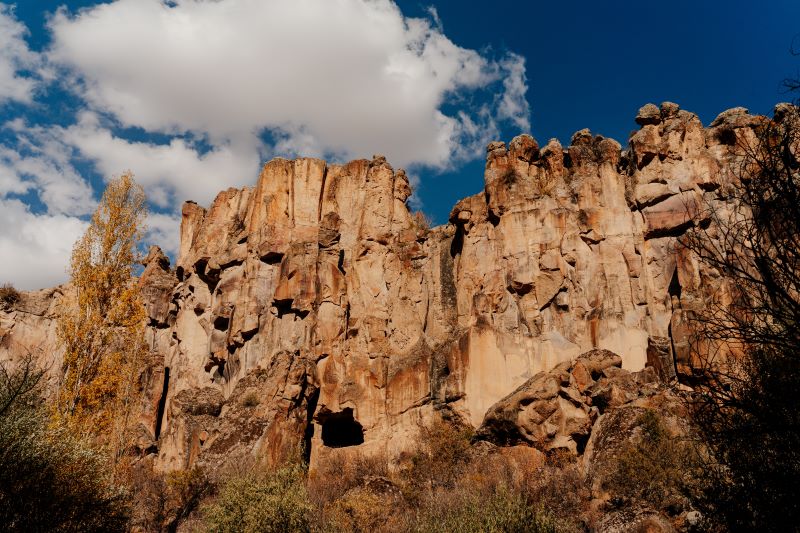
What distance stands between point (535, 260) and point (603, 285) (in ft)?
11.5

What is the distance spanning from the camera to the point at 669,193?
32188mm

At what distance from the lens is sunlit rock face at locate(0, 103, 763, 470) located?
100 feet

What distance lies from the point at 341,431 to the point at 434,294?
8788 millimetres

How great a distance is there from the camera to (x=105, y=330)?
64.6 ft

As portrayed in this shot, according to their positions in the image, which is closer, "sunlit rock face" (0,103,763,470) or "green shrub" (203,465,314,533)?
"green shrub" (203,465,314,533)

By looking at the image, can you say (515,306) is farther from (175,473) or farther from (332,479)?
(175,473)

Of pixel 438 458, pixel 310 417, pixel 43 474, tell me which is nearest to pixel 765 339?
pixel 43 474

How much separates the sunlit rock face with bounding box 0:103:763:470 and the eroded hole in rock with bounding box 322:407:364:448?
0.29ft

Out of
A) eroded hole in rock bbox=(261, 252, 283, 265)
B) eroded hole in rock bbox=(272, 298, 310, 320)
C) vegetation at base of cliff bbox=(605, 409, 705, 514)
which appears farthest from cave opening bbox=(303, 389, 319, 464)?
vegetation at base of cliff bbox=(605, 409, 705, 514)

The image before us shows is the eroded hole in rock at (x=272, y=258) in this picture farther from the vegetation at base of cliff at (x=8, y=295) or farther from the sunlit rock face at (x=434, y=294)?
the vegetation at base of cliff at (x=8, y=295)

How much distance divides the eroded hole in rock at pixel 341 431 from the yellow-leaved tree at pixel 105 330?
12810 millimetres

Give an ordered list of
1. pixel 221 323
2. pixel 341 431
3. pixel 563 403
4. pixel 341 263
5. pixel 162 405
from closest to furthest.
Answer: pixel 563 403 < pixel 341 431 < pixel 341 263 < pixel 221 323 < pixel 162 405

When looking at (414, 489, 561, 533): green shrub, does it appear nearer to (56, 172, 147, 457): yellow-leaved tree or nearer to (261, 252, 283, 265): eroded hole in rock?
(56, 172, 147, 457): yellow-leaved tree

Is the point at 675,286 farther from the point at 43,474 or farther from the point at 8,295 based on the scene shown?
the point at 8,295
